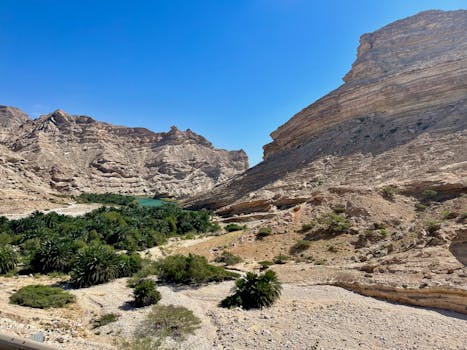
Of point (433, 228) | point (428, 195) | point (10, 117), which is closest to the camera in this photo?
point (433, 228)

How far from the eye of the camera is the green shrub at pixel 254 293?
13078 mm

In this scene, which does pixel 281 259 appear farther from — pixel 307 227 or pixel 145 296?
pixel 145 296

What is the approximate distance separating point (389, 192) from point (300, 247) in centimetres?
989

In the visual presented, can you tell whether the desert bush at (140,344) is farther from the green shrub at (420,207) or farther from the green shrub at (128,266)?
the green shrub at (420,207)

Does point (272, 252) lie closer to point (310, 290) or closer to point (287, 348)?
point (310, 290)

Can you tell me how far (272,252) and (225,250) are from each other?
13.1 ft

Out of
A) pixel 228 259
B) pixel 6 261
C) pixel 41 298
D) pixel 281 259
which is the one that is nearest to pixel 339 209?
pixel 281 259

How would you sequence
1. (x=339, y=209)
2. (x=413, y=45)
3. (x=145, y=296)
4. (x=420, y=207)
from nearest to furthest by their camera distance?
1. (x=145, y=296)
2. (x=420, y=207)
3. (x=339, y=209)
4. (x=413, y=45)

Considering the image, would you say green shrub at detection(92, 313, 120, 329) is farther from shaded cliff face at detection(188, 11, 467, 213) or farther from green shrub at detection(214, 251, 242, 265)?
shaded cliff face at detection(188, 11, 467, 213)

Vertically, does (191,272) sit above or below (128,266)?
below

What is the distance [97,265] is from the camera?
18891mm

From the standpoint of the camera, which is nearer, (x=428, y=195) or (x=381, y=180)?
(x=428, y=195)

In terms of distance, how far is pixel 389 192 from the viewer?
2552 centimetres

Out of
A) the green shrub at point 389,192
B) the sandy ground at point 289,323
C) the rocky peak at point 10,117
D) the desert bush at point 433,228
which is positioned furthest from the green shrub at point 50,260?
the rocky peak at point 10,117
